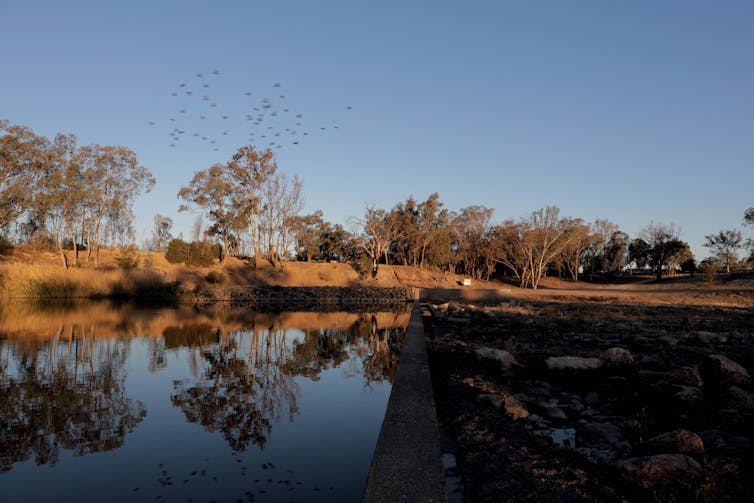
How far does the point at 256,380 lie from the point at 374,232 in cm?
4416

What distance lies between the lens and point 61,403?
697 centimetres

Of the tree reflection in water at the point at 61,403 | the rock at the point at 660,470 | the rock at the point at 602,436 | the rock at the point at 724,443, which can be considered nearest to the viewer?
the rock at the point at 660,470

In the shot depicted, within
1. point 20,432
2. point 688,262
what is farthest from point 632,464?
point 688,262

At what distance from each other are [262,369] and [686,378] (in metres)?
7.57

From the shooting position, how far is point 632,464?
3.91 m

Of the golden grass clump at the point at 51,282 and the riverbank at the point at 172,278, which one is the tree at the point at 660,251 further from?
the golden grass clump at the point at 51,282

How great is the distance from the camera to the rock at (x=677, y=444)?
13.8 ft

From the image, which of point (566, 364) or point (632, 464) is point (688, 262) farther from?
point (632, 464)

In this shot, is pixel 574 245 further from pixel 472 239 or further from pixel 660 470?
pixel 660 470

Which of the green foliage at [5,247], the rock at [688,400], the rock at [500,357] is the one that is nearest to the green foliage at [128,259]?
the green foliage at [5,247]

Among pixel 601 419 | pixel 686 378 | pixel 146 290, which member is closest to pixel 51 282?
pixel 146 290

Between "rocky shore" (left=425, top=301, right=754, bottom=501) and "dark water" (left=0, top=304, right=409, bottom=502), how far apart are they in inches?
51.7

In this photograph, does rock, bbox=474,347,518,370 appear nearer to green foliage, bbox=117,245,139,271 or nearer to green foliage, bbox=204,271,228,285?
green foliage, bbox=204,271,228,285

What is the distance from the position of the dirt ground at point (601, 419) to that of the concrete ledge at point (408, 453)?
289 millimetres
